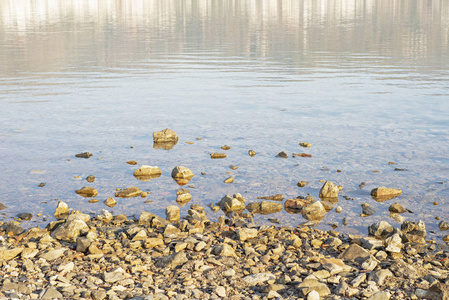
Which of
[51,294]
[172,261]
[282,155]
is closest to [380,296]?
[172,261]

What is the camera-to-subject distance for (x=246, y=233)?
11977mm

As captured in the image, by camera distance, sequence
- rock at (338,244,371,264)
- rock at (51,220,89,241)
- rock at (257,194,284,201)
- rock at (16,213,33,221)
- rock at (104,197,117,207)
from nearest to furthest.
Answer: rock at (338,244,371,264)
rock at (51,220,89,241)
rock at (16,213,33,221)
rock at (104,197,117,207)
rock at (257,194,284,201)

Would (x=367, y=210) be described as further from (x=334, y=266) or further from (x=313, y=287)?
(x=313, y=287)

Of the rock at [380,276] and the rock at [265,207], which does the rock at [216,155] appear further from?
the rock at [380,276]

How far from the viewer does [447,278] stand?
9.89 m

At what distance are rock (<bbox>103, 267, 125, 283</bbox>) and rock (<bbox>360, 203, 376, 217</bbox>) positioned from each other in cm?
642

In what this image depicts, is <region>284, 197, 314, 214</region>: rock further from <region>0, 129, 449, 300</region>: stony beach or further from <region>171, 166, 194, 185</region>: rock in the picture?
<region>171, 166, 194, 185</region>: rock

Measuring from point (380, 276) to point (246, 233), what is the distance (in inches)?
125

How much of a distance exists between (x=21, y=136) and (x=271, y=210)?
1214cm

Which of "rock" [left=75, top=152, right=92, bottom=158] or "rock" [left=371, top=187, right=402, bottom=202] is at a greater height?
"rock" [left=75, top=152, right=92, bottom=158]

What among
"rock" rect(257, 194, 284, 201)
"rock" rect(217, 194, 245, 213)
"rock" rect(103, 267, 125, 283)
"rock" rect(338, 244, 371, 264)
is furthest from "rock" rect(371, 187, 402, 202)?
"rock" rect(103, 267, 125, 283)

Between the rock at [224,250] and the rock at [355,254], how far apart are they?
211cm

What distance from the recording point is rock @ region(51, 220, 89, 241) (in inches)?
472

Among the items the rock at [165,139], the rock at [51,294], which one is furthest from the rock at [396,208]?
the rock at [165,139]
